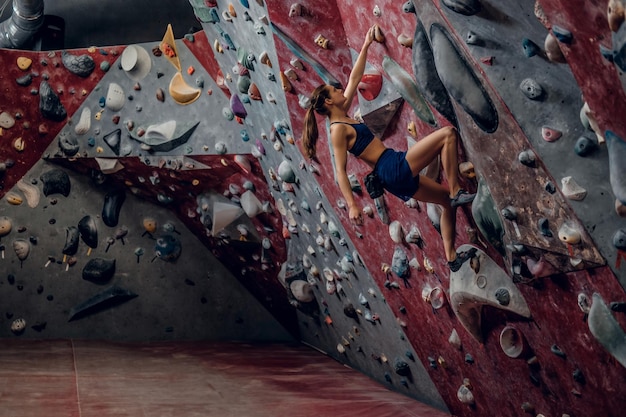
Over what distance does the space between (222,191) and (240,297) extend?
4.35ft

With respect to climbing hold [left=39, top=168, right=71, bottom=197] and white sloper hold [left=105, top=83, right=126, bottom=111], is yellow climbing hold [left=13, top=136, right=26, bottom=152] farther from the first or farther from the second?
white sloper hold [left=105, top=83, right=126, bottom=111]

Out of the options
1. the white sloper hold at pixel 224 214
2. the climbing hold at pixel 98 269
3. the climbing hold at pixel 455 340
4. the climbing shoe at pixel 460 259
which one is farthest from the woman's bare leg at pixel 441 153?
the climbing hold at pixel 98 269

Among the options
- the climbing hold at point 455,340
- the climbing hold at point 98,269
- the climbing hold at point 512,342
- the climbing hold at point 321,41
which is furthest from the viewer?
the climbing hold at point 98,269

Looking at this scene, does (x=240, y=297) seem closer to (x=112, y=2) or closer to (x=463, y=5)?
(x=112, y=2)

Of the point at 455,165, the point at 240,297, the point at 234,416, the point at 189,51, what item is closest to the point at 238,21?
the point at 189,51

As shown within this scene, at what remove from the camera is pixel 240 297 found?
20.9ft

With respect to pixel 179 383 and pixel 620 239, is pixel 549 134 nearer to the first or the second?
pixel 620 239

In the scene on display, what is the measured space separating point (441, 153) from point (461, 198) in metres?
0.18

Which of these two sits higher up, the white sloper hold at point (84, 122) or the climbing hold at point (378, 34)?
the white sloper hold at point (84, 122)

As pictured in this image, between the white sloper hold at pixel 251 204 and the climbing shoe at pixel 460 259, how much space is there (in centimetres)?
229

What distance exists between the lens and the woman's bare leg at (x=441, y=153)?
8.45 ft

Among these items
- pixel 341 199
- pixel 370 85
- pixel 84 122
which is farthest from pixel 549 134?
pixel 84 122

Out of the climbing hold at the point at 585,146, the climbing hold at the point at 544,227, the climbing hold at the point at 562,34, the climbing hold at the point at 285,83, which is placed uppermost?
the climbing hold at the point at 285,83

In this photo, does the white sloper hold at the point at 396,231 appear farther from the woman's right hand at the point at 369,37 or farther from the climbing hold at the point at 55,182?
the climbing hold at the point at 55,182
